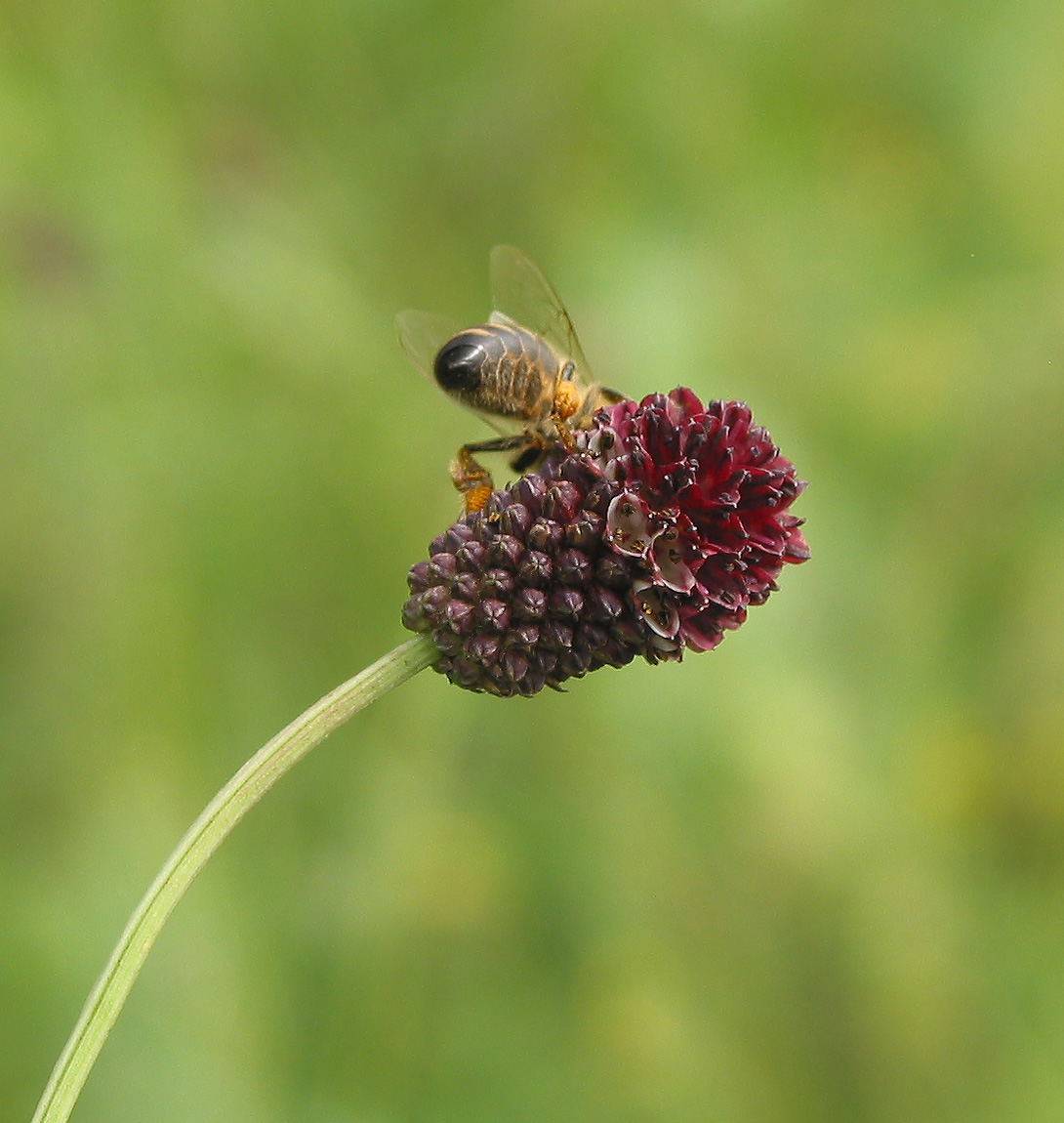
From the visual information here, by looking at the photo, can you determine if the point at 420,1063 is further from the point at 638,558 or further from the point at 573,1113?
the point at 638,558

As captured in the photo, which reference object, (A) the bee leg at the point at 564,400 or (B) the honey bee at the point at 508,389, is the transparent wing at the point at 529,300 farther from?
(A) the bee leg at the point at 564,400

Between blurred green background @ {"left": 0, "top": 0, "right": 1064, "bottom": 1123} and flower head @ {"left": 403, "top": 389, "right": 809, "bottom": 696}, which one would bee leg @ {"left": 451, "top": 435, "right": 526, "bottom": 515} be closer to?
flower head @ {"left": 403, "top": 389, "right": 809, "bottom": 696}

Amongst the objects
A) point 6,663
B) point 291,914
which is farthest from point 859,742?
point 6,663

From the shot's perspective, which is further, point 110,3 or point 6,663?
point 110,3

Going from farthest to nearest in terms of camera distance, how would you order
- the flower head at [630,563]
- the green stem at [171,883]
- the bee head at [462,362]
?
the bee head at [462,362] < the flower head at [630,563] < the green stem at [171,883]

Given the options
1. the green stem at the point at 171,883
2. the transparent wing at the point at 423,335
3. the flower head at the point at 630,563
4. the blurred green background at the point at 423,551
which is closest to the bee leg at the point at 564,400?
the transparent wing at the point at 423,335

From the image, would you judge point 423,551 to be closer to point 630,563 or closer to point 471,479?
point 471,479
